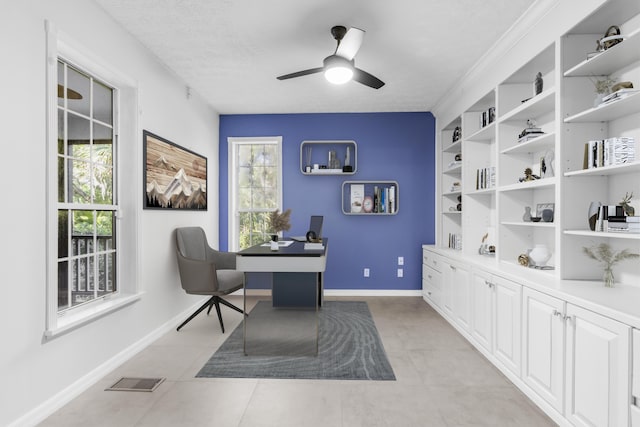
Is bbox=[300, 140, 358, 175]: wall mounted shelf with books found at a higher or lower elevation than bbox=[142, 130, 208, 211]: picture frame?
higher

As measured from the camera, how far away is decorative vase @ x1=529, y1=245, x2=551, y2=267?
9.06 ft

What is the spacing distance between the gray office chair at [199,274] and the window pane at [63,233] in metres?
1.29

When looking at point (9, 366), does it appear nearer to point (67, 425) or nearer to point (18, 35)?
point (67, 425)

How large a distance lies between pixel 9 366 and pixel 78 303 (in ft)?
2.62

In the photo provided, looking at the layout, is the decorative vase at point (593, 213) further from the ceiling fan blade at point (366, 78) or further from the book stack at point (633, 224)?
the ceiling fan blade at point (366, 78)

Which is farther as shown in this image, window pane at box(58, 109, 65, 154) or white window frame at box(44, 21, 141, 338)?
window pane at box(58, 109, 65, 154)

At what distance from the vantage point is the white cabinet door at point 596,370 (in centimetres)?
163

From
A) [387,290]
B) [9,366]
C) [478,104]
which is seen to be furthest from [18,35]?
[387,290]

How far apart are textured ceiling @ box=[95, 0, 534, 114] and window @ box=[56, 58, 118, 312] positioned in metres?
0.69

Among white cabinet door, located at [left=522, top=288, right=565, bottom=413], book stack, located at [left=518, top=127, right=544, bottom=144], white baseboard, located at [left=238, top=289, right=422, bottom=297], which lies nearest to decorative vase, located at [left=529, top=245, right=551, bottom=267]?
white cabinet door, located at [left=522, top=288, right=565, bottom=413]

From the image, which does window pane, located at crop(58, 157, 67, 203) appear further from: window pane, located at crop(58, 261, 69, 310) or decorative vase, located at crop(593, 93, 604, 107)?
A: decorative vase, located at crop(593, 93, 604, 107)

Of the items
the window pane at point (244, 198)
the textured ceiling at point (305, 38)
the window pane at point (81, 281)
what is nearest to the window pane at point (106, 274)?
the window pane at point (81, 281)

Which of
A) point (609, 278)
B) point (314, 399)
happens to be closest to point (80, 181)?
point (314, 399)

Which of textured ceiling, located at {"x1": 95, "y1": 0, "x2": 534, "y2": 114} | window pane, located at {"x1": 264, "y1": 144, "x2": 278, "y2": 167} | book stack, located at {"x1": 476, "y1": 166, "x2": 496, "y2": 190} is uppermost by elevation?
textured ceiling, located at {"x1": 95, "y1": 0, "x2": 534, "y2": 114}
